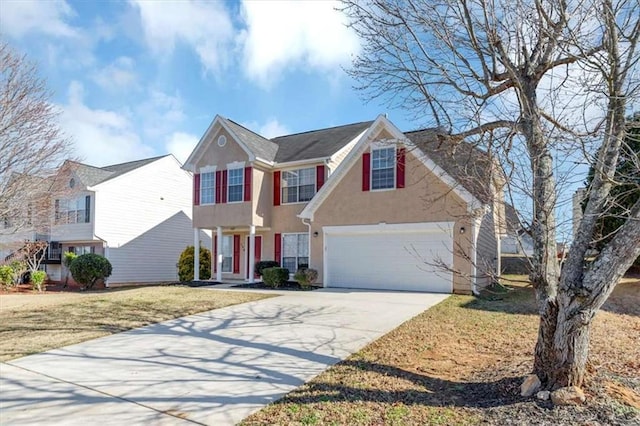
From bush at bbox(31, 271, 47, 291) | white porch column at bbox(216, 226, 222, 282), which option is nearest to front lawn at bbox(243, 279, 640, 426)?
white porch column at bbox(216, 226, 222, 282)

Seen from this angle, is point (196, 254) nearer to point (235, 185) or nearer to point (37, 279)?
point (235, 185)

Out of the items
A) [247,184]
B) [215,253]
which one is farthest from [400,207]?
[215,253]

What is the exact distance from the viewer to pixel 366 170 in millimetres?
16125

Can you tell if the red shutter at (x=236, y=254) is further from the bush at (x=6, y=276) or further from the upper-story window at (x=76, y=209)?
the bush at (x=6, y=276)

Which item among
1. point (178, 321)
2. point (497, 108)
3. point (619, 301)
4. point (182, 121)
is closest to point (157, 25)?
point (182, 121)

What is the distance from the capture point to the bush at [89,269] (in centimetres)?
2061

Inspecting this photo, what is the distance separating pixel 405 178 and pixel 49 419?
42.9 ft

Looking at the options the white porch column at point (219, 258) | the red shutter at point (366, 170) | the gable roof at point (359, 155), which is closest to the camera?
the gable roof at point (359, 155)

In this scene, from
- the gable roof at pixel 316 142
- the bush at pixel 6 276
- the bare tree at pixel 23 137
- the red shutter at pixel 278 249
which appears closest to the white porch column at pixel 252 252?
the red shutter at pixel 278 249

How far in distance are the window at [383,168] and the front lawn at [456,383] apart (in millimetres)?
7820

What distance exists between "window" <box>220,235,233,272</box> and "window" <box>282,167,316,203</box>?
14.2 feet

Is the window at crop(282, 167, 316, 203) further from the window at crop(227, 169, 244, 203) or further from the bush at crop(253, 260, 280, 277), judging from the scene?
the bush at crop(253, 260, 280, 277)

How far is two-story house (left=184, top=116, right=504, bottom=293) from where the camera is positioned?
14.3 meters

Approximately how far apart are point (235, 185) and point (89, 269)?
353 inches
